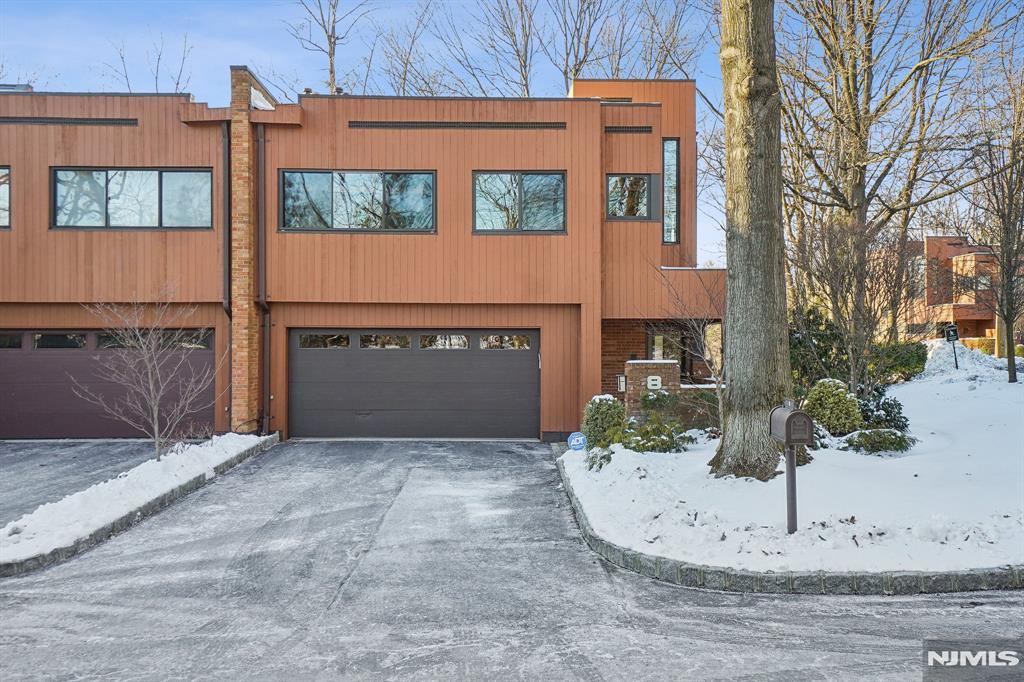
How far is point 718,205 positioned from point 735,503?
17153mm

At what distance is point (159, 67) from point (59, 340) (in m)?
13.0

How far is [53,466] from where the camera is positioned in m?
9.63

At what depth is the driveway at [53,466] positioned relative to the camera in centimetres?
776

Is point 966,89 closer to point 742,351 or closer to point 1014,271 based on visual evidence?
point 1014,271

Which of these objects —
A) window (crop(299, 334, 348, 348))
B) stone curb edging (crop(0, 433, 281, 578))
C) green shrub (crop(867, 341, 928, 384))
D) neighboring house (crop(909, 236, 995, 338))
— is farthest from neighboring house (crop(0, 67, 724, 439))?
neighboring house (crop(909, 236, 995, 338))

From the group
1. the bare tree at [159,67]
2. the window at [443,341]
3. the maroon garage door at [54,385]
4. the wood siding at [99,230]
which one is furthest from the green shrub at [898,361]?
the bare tree at [159,67]

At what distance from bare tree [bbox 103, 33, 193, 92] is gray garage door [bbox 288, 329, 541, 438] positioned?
14.1 m

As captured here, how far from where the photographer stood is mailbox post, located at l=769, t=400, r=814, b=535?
17.5ft

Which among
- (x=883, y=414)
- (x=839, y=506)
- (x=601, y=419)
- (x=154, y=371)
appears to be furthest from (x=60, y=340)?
(x=883, y=414)

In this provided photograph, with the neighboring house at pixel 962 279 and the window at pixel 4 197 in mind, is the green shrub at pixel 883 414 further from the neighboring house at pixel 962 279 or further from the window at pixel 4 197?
the window at pixel 4 197

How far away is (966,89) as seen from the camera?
16016 mm

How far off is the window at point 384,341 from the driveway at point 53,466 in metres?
3.99

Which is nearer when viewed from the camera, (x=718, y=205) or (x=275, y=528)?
(x=275, y=528)

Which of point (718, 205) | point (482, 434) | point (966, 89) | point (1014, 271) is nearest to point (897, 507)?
point (482, 434)
